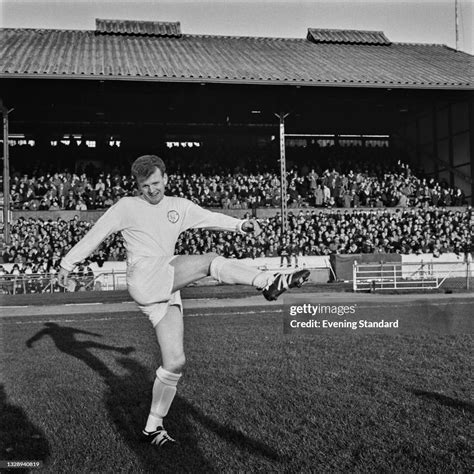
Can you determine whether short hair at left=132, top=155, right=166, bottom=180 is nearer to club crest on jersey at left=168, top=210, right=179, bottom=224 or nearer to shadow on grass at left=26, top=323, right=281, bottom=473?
club crest on jersey at left=168, top=210, right=179, bottom=224

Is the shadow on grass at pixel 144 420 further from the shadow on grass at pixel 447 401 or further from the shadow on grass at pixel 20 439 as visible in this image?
the shadow on grass at pixel 447 401

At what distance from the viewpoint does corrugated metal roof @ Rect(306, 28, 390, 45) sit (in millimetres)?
38000

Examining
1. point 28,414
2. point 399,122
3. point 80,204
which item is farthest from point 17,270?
point 399,122

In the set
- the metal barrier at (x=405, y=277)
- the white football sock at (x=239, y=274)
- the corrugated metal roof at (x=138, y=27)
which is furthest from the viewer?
the corrugated metal roof at (x=138, y=27)

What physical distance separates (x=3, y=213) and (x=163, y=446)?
23319mm

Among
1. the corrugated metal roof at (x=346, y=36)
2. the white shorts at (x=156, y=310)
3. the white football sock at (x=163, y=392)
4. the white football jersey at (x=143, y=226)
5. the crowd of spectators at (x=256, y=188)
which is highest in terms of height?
the corrugated metal roof at (x=346, y=36)

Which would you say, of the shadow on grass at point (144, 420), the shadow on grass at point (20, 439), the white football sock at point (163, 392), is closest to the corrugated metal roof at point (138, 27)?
the shadow on grass at point (144, 420)

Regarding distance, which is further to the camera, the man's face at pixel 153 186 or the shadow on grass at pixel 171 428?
the man's face at pixel 153 186

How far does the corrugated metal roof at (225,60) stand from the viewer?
28953mm

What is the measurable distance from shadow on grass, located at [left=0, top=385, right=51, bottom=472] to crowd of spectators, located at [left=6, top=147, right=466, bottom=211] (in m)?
23.1

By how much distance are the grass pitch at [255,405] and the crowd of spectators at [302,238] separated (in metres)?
13.9

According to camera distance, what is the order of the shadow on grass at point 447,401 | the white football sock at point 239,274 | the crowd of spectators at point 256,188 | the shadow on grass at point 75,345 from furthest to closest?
1. the crowd of spectators at point 256,188
2. the shadow on grass at point 75,345
3. the shadow on grass at point 447,401
4. the white football sock at point 239,274

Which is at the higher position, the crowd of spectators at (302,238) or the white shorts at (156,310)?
the crowd of spectators at (302,238)

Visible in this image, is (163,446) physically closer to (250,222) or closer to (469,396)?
(250,222)
